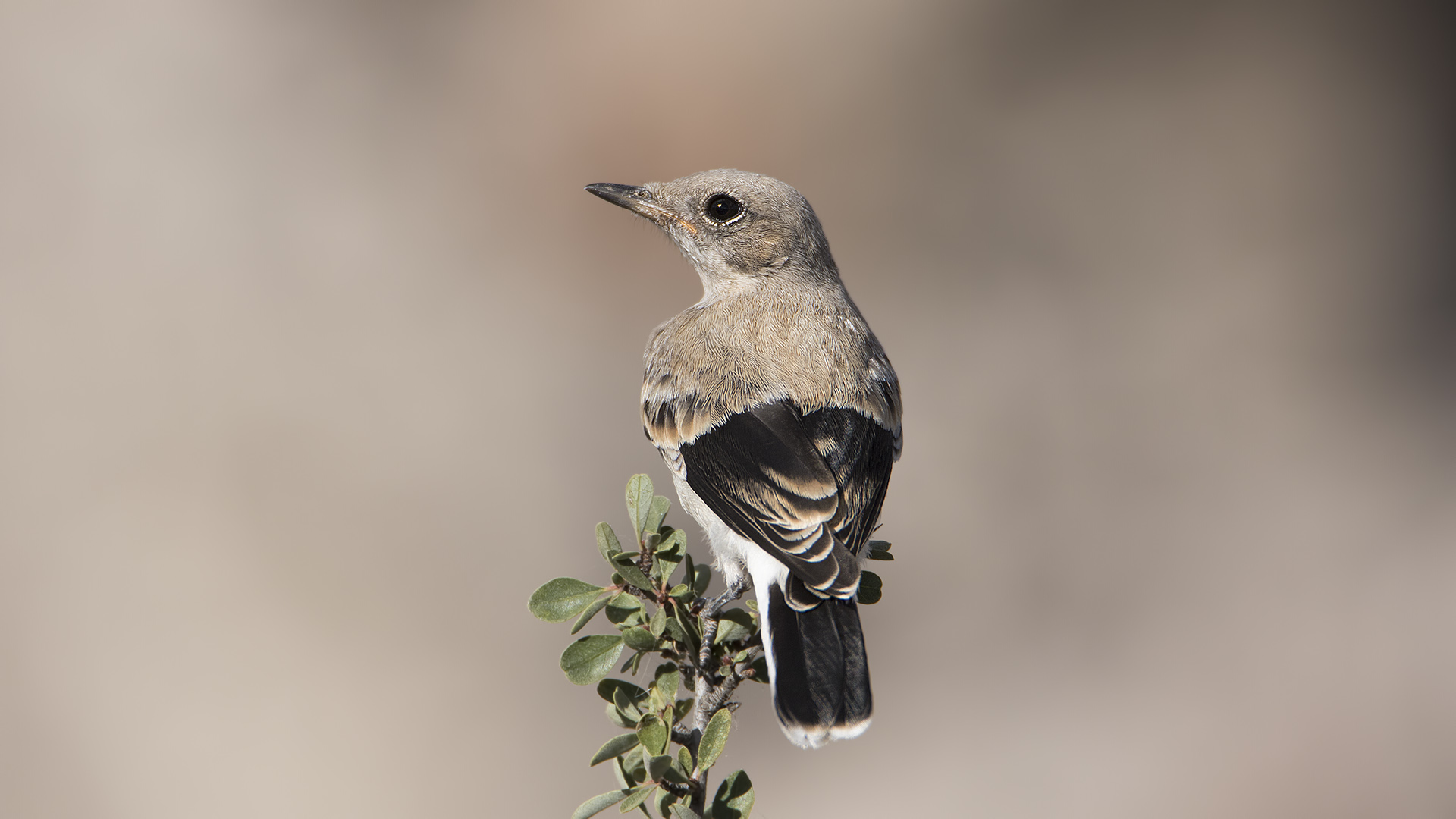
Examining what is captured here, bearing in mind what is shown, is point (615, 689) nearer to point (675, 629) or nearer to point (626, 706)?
point (626, 706)

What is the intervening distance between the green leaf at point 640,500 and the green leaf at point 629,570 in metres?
0.07

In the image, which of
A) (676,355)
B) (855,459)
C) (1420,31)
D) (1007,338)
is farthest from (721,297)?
(1420,31)

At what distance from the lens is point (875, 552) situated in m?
2.91

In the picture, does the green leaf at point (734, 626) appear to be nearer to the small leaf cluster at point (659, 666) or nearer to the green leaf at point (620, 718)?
the small leaf cluster at point (659, 666)

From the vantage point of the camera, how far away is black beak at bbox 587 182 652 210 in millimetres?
3859

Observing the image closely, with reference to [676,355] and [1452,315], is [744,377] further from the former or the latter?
[1452,315]

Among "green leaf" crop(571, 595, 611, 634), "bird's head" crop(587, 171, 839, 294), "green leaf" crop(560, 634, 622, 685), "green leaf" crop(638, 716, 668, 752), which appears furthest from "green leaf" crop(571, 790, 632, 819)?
"bird's head" crop(587, 171, 839, 294)

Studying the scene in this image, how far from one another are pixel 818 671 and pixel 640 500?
1.96ft

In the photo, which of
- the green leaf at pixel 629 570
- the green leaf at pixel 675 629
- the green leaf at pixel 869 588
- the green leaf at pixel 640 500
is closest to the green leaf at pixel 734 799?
the green leaf at pixel 675 629

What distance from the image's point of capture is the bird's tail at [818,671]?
2.22m

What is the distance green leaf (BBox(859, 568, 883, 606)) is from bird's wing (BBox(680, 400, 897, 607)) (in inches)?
5.9

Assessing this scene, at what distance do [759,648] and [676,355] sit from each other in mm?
1246

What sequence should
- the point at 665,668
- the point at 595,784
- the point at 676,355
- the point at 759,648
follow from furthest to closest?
the point at 595,784 → the point at 676,355 → the point at 759,648 → the point at 665,668

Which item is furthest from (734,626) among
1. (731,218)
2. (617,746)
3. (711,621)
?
(731,218)
